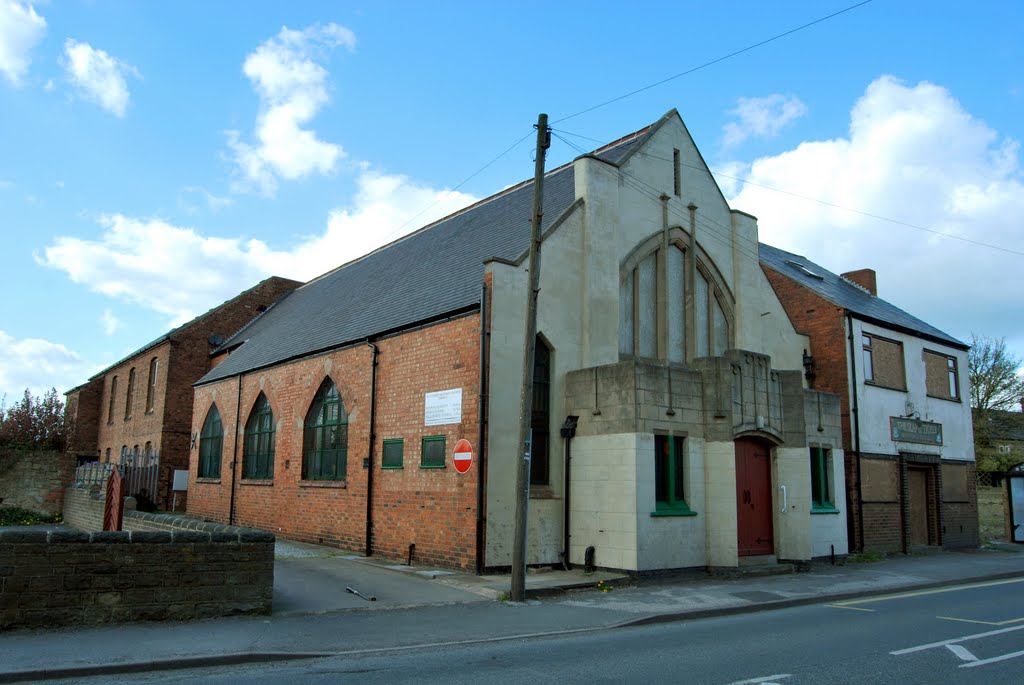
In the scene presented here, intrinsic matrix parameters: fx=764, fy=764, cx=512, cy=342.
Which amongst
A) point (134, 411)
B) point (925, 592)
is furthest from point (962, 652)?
point (134, 411)

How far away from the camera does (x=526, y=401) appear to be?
1260cm

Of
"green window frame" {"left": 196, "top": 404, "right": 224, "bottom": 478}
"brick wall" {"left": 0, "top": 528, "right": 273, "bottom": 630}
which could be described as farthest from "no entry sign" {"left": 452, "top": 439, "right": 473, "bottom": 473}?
"green window frame" {"left": 196, "top": 404, "right": 224, "bottom": 478}

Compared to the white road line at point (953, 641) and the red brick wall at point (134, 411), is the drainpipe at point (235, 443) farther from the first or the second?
the white road line at point (953, 641)

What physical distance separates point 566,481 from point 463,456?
245cm

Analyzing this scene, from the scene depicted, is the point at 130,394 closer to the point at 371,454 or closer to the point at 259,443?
the point at 259,443

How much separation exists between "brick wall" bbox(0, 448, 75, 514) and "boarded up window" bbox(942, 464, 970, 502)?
30162 mm

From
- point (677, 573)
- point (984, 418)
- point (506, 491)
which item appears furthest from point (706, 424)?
point (984, 418)

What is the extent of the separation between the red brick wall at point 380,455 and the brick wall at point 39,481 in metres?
7.13

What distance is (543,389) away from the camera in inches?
651

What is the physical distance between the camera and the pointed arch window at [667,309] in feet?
60.3

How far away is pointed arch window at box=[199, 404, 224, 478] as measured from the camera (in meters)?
27.3

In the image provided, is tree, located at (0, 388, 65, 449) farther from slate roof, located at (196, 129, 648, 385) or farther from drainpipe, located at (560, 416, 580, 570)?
drainpipe, located at (560, 416, 580, 570)

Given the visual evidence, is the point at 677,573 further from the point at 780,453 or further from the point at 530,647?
the point at 530,647

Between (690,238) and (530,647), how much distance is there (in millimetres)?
13193
